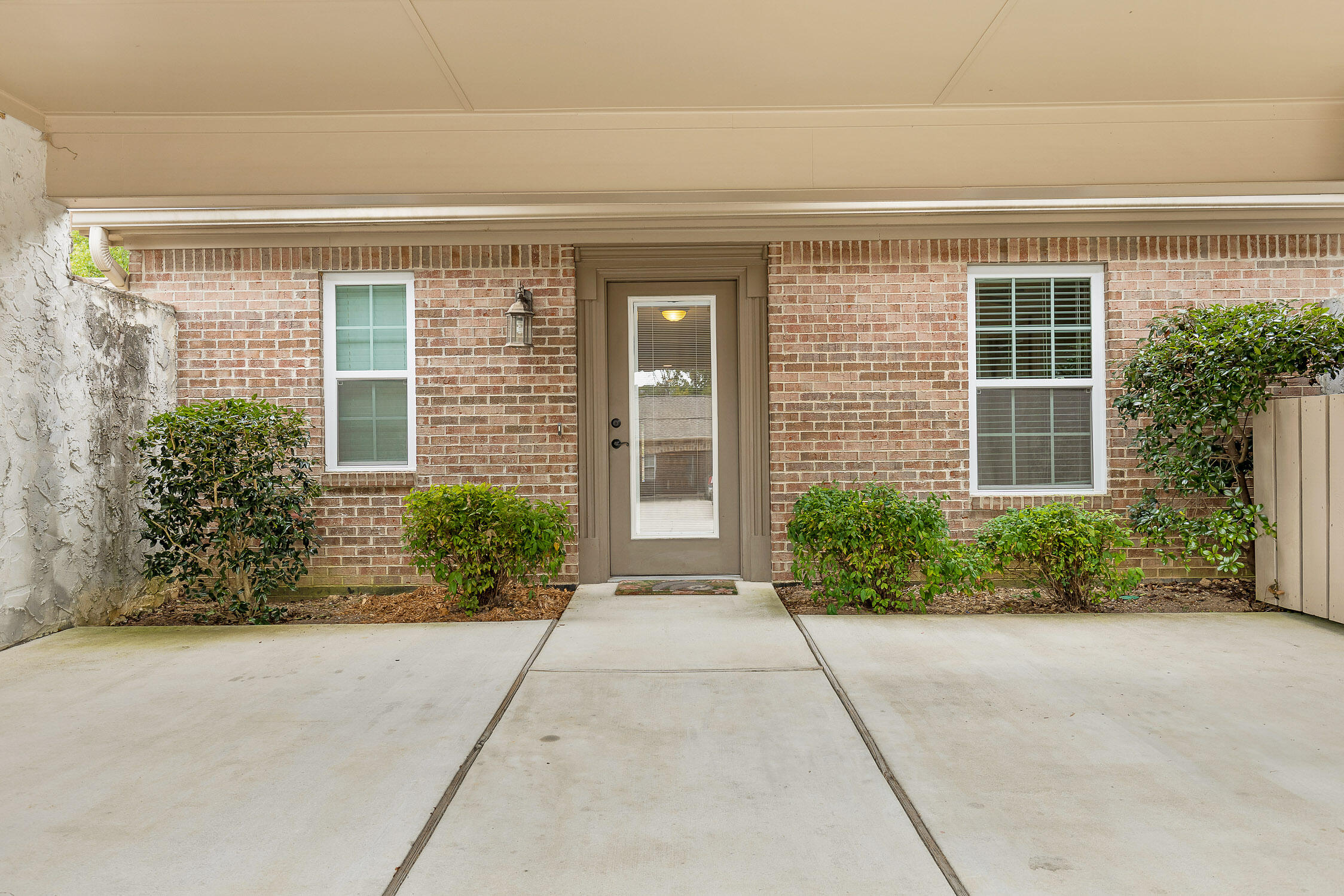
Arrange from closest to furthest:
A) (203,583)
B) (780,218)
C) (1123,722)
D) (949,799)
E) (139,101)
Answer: (949,799) < (1123,722) < (139,101) < (203,583) < (780,218)

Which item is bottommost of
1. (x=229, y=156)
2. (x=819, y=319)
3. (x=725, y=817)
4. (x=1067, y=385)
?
(x=725, y=817)

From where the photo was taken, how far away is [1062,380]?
6.26 meters

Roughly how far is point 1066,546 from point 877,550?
3.97ft

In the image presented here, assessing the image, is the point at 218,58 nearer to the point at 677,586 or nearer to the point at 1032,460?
the point at 677,586

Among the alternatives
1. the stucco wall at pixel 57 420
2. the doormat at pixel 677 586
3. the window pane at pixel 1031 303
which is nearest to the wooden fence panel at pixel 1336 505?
the window pane at pixel 1031 303

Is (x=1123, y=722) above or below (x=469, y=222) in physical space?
below

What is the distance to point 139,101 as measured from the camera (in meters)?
4.29

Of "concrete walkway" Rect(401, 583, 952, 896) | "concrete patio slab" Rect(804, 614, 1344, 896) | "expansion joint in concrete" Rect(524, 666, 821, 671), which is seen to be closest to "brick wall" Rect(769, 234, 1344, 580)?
"concrete patio slab" Rect(804, 614, 1344, 896)

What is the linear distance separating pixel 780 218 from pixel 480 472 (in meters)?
2.91

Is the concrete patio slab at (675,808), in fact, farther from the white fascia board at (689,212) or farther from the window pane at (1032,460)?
the window pane at (1032,460)

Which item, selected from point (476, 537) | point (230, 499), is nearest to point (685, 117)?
point (476, 537)

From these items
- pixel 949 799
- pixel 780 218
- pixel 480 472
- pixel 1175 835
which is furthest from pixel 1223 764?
pixel 480 472

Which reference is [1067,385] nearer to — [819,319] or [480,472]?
[819,319]

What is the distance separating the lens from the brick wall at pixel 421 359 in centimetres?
616
